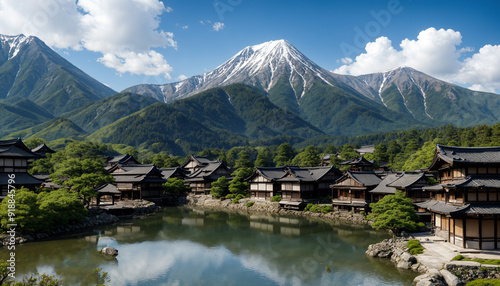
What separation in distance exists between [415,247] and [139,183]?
1803 inches

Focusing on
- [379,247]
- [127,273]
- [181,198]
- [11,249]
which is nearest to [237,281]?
[127,273]

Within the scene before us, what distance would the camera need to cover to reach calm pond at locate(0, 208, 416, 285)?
23.0 m

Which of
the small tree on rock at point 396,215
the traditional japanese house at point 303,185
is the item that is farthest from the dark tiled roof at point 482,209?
the traditional japanese house at point 303,185

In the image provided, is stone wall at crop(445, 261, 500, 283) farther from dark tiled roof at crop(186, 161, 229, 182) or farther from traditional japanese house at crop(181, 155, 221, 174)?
traditional japanese house at crop(181, 155, 221, 174)

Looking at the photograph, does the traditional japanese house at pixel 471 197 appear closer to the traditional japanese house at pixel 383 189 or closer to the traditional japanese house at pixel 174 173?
the traditional japanese house at pixel 383 189

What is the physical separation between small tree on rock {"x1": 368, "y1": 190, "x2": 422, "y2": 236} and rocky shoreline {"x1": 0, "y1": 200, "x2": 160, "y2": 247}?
32.3 m

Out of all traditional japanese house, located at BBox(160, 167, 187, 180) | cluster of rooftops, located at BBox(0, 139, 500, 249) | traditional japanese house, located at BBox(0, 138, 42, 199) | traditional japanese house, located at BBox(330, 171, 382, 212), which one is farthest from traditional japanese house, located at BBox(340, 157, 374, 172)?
traditional japanese house, located at BBox(0, 138, 42, 199)

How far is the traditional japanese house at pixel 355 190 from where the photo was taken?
4478cm

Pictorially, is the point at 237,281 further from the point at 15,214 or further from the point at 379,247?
the point at 15,214

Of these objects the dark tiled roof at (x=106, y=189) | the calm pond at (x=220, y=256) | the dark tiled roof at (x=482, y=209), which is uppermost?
the dark tiled roof at (x=482, y=209)

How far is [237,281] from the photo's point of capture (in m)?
23.0

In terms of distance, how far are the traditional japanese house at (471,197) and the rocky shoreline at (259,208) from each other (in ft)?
52.3

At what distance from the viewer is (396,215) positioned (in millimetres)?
30938

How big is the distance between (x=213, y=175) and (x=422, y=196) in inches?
1694
